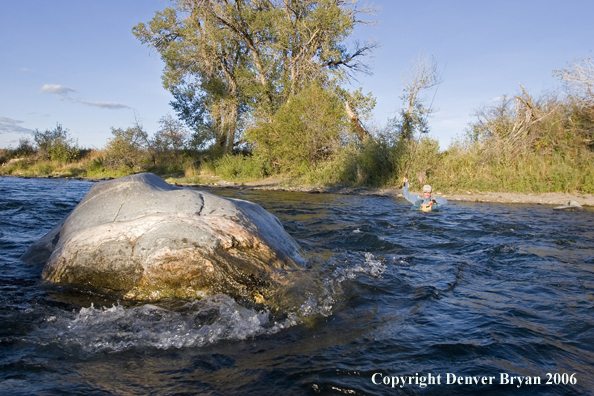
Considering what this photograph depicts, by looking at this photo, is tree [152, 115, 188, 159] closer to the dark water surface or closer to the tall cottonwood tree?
the tall cottonwood tree

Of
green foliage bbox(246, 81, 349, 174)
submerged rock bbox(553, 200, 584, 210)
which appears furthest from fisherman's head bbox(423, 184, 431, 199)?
green foliage bbox(246, 81, 349, 174)

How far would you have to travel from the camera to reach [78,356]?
10.3 ft

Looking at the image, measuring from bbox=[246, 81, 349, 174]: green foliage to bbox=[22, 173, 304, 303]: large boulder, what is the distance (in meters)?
18.5

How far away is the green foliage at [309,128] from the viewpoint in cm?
2284

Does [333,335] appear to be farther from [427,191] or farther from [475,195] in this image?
[475,195]

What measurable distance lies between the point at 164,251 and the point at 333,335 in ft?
6.53

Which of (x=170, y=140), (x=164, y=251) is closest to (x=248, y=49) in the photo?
(x=170, y=140)

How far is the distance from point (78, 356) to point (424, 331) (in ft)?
9.47

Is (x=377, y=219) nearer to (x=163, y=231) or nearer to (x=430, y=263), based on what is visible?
(x=430, y=263)

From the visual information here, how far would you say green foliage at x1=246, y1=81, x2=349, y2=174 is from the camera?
2284 cm

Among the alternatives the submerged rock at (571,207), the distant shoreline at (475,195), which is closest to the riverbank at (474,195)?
the distant shoreline at (475,195)

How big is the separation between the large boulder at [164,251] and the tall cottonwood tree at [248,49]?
72.8 feet

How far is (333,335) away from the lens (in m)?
3.59

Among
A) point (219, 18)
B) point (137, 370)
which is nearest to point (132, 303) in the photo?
point (137, 370)
